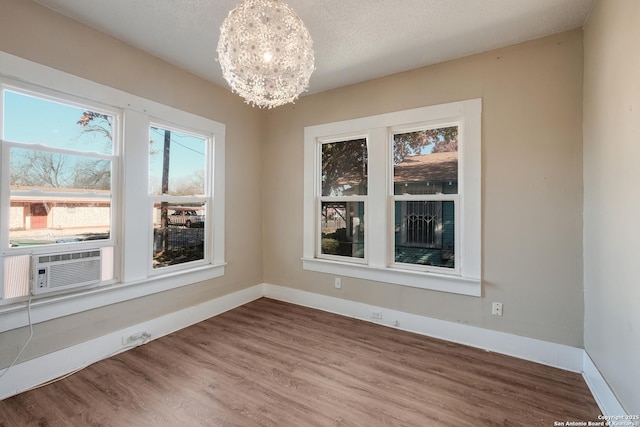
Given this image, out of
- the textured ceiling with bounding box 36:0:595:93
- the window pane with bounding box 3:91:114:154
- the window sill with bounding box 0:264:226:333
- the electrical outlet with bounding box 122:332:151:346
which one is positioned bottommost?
the electrical outlet with bounding box 122:332:151:346

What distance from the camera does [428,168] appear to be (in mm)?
2936

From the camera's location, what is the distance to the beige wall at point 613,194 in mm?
1441

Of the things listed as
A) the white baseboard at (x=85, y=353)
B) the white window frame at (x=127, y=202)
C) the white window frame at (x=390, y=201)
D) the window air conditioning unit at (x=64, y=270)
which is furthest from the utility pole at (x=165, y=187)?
the white window frame at (x=390, y=201)

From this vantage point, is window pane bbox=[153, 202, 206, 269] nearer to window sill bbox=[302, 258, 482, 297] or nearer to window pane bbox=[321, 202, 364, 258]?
window sill bbox=[302, 258, 482, 297]

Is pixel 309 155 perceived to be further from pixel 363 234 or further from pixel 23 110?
pixel 23 110

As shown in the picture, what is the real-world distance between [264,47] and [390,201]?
2.16 metres

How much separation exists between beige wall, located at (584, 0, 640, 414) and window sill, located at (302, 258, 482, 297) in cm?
85

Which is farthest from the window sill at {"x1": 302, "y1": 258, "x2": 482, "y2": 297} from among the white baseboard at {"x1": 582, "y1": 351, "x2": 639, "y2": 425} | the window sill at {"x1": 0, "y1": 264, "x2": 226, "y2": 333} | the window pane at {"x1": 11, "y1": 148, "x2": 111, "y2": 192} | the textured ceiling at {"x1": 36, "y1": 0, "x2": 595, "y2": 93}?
the window pane at {"x1": 11, "y1": 148, "x2": 111, "y2": 192}

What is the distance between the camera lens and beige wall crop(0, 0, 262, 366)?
1991 mm

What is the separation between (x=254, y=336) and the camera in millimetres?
2791

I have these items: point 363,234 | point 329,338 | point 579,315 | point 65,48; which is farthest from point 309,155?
point 579,315

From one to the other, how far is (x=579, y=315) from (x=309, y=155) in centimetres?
306

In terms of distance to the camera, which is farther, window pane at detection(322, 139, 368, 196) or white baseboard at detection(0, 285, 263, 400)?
window pane at detection(322, 139, 368, 196)

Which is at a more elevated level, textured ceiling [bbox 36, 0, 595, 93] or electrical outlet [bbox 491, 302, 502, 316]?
textured ceiling [bbox 36, 0, 595, 93]
